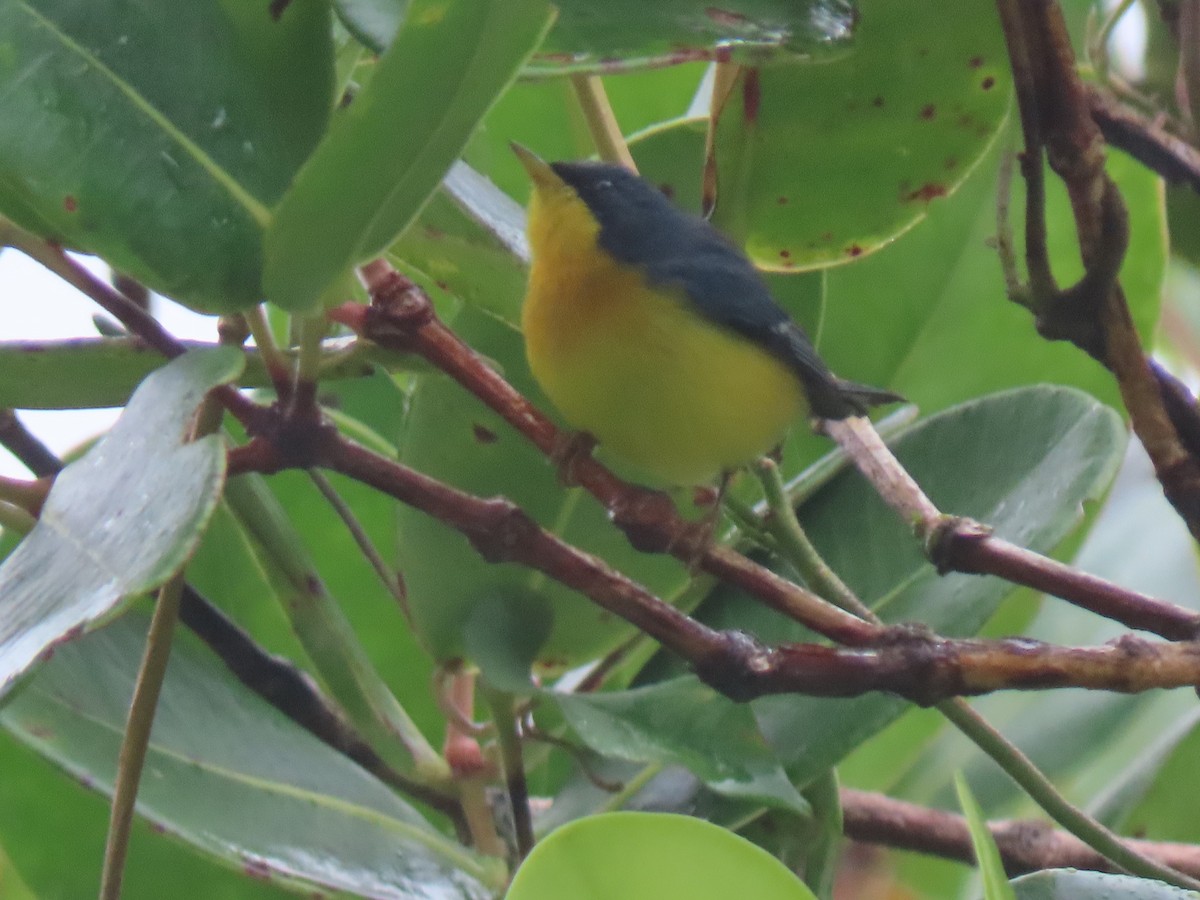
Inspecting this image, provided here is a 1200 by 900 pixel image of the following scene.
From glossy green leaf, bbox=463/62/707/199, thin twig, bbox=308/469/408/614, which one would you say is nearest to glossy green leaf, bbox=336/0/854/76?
thin twig, bbox=308/469/408/614

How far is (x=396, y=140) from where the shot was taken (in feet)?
1.90

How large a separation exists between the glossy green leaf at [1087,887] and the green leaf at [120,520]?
17.0 inches

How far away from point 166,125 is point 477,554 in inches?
14.5

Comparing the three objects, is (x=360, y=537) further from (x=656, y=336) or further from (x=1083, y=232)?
(x=1083, y=232)

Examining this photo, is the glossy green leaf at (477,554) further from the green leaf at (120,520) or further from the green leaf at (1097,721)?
the green leaf at (1097,721)

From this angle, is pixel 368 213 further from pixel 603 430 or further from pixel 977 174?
pixel 977 174

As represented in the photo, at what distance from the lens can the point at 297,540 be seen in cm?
94

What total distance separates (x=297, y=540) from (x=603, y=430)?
0.32 metres

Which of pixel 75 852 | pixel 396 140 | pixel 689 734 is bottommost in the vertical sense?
pixel 75 852

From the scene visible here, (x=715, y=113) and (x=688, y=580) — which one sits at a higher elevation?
(x=715, y=113)

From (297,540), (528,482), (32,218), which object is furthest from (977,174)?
(32,218)

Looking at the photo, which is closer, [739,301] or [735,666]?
[735,666]

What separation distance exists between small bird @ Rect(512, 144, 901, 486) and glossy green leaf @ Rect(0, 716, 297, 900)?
0.45m

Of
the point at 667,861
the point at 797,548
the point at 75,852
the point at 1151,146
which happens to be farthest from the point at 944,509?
the point at 75,852
